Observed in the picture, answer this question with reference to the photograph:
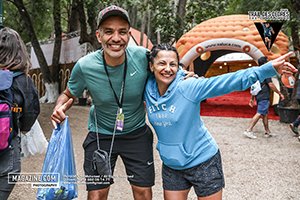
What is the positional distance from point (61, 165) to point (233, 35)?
841 centimetres

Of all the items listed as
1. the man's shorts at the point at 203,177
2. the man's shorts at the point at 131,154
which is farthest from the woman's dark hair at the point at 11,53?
the man's shorts at the point at 203,177

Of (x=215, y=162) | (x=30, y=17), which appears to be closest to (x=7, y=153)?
(x=215, y=162)

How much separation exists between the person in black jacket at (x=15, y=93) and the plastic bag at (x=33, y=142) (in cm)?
40

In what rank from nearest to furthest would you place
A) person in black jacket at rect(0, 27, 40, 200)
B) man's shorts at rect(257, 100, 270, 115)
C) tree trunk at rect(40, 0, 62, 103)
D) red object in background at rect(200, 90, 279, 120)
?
1. person in black jacket at rect(0, 27, 40, 200)
2. man's shorts at rect(257, 100, 270, 115)
3. red object in background at rect(200, 90, 279, 120)
4. tree trunk at rect(40, 0, 62, 103)

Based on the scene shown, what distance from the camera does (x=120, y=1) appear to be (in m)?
8.16

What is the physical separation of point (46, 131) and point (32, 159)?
2.21 meters

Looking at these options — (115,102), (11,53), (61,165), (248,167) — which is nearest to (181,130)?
(115,102)

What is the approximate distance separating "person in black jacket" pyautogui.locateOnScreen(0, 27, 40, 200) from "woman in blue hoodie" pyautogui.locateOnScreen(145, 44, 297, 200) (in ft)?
2.57

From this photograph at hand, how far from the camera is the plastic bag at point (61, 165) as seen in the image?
2.24 m

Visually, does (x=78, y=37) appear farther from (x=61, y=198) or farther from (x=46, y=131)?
(x=61, y=198)

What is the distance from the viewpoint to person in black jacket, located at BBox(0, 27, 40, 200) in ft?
7.20

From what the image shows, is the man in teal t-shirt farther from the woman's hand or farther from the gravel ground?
the gravel ground

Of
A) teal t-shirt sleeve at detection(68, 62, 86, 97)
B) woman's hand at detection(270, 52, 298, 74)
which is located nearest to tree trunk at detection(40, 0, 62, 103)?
teal t-shirt sleeve at detection(68, 62, 86, 97)

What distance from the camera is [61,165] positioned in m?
2.27
